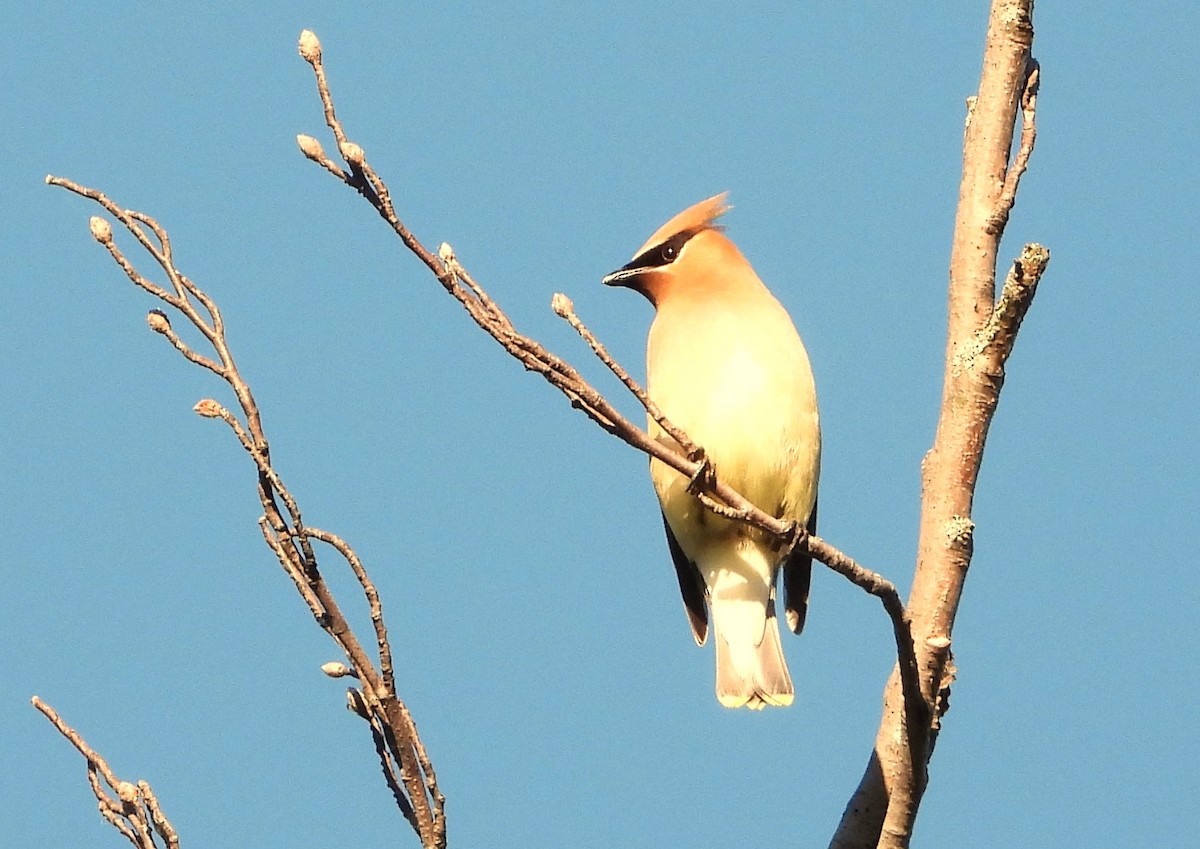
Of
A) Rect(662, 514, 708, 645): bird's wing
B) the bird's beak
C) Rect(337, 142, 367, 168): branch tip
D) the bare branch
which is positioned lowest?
the bare branch

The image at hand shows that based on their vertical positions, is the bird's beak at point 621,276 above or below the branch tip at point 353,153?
above

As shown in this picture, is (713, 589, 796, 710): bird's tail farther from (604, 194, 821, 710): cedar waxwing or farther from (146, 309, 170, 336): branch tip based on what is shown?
(146, 309, 170, 336): branch tip

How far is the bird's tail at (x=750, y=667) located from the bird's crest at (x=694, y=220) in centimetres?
111

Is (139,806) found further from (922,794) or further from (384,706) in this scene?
(922,794)

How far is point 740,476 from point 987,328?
1257mm

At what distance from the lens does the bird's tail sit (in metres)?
4.37

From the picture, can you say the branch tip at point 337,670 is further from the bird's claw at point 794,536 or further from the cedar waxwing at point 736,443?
the cedar waxwing at point 736,443

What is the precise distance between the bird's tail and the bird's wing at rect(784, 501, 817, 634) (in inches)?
5.3

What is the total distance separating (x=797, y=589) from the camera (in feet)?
15.3

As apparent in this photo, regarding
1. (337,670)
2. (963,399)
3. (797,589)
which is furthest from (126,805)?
(797,589)

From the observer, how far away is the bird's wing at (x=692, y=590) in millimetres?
4625

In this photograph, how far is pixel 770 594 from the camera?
4535mm

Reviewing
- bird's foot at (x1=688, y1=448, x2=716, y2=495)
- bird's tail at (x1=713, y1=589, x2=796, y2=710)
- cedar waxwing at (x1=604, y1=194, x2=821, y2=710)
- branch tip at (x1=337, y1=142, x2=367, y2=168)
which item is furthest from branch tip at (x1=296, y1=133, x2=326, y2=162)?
bird's tail at (x1=713, y1=589, x2=796, y2=710)

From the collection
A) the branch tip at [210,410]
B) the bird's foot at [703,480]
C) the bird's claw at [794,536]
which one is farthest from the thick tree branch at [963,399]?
the branch tip at [210,410]
